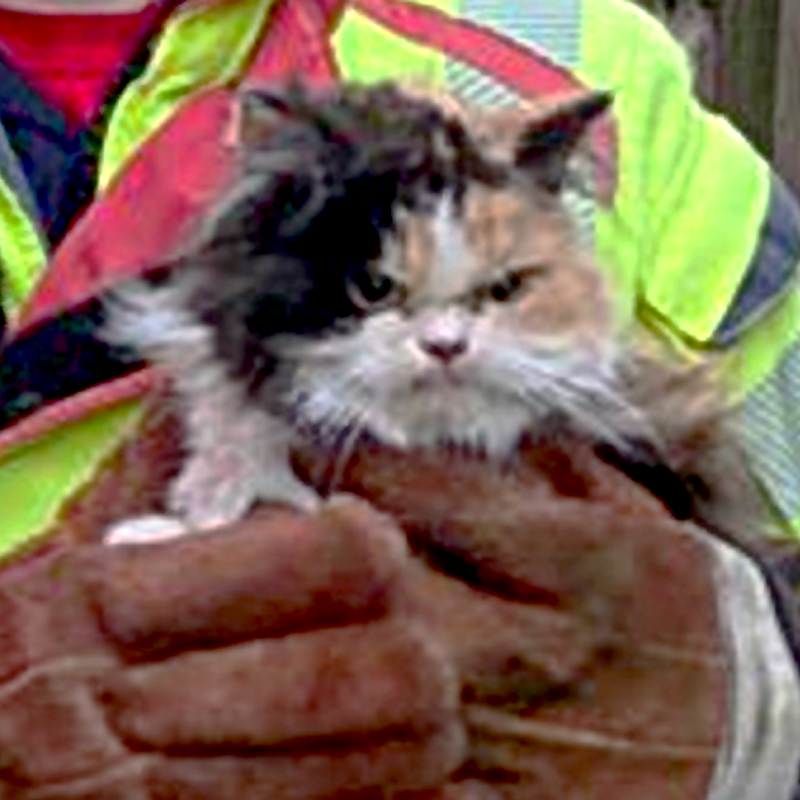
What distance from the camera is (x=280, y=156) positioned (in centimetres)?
289

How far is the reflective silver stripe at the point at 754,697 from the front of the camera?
9.30 feet

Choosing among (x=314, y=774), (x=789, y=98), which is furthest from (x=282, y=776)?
(x=789, y=98)

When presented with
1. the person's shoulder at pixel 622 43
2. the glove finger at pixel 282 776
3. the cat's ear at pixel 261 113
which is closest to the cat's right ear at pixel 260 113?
the cat's ear at pixel 261 113

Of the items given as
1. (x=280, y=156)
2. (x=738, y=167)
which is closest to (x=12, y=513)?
(x=280, y=156)

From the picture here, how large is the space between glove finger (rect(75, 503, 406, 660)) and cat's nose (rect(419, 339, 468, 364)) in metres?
0.13

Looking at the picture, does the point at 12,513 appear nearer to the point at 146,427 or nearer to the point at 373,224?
the point at 146,427

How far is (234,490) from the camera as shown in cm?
287

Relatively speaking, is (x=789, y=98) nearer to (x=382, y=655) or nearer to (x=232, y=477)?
(x=232, y=477)

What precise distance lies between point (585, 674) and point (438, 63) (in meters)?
0.55

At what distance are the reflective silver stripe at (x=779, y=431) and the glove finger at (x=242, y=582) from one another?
505mm

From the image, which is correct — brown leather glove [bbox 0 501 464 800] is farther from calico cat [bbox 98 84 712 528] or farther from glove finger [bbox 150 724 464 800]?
calico cat [bbox 98 84 712 528]

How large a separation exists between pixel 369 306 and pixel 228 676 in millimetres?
284

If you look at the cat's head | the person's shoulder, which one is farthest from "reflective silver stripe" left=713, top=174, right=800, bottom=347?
the cat's head

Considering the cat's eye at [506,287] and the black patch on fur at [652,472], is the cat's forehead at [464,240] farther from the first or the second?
the black patch on fur at [652,472]
